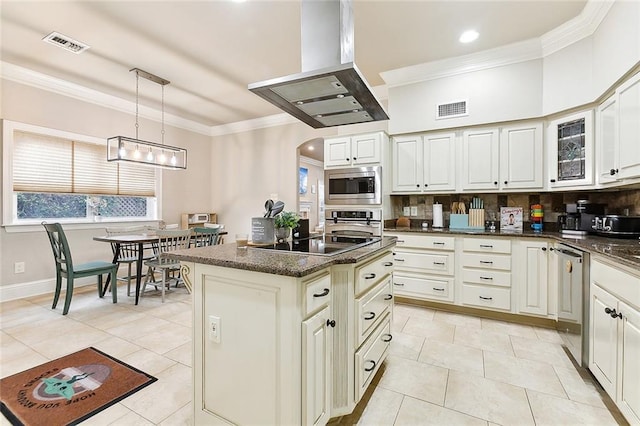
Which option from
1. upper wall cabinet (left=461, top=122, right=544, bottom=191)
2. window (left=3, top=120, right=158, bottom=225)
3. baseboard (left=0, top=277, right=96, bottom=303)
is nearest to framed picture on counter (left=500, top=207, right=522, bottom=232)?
upper wall cabinet (left=461, top=122, right=544, bottom=191)

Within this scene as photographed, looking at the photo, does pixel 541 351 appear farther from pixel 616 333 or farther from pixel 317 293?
pixel 317 293

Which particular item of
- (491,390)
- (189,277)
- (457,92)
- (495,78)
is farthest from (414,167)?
(189,277)

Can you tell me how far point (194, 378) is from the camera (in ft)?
5.05

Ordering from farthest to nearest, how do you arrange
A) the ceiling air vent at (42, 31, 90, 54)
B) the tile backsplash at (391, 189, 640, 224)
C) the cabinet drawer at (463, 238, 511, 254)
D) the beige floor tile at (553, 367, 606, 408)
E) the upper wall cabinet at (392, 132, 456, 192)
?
the upper wall cabinet at (392, 132, 456, 192)
the cabinet drawer at (463, 238, 511, 254)
the ceiling air vent at (42, 31, 90, 54)
the tile backsplash at (391, 189, 640, 224)
the beige floor tile at (553, 367, 606, 408)

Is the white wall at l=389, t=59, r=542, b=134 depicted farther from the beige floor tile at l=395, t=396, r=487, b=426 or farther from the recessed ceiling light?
the beige floor tile at l=395, t=396, r=487, b=426

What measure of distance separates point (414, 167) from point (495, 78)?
127cm

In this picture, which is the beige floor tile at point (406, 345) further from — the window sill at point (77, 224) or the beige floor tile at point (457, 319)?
the window sill at point (77, 224)

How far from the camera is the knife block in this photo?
11.4 feet

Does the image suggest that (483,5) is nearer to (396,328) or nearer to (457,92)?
(457,92)

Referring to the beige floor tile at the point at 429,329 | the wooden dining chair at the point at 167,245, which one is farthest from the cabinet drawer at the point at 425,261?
the wooden dining chair at the point at 167,245

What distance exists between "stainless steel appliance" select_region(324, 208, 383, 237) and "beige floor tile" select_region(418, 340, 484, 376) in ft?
4.66

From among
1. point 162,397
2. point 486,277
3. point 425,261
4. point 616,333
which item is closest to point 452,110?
point 425,261

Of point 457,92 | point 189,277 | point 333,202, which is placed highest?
point 457,92

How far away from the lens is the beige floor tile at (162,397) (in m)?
1.71
